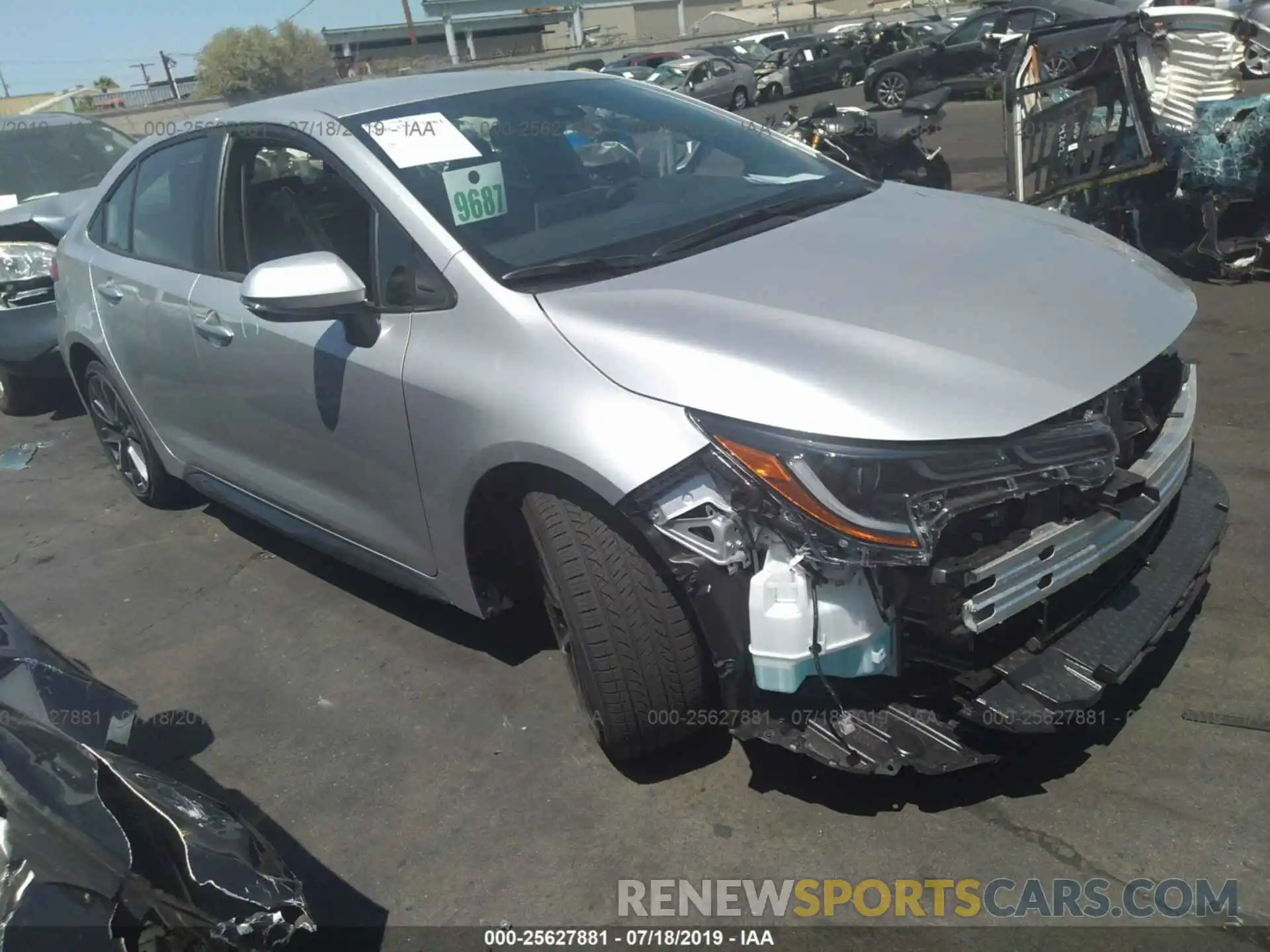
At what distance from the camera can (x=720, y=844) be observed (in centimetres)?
259

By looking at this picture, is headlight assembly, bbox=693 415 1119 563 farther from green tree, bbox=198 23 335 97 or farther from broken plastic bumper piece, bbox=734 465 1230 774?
green tree, bbox=198 23 335 97

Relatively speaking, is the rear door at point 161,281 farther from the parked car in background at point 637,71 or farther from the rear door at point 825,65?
the rear door at point 825,65

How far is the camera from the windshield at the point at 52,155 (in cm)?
748

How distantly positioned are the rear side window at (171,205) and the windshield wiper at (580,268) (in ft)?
5.43

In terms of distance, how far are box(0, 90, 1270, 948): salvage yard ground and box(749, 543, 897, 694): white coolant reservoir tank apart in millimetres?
542

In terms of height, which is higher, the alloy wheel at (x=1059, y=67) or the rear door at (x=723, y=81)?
the alloy wheel at (x=1059, y=67)

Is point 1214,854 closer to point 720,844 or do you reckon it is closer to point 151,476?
point 720,844

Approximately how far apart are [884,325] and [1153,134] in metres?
4.51

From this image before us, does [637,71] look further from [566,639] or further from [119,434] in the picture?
[566,639]

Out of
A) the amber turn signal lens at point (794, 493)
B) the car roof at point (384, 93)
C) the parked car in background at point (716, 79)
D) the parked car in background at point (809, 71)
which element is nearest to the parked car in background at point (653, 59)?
the parked car in background at point (716, 79)

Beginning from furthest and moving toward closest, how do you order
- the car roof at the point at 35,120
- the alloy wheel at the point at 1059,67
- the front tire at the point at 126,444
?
the car roof at the point at 35,120
the alloy wheel at the point at 1059,67
the front tire at the point at 126,444

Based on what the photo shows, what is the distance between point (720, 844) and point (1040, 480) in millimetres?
1153

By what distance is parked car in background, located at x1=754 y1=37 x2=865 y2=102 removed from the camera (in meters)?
27.0

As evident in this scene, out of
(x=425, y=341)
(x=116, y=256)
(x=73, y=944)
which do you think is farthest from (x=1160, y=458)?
(x=116, y=256)
